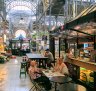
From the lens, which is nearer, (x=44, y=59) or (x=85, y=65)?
(x=85, y=65)

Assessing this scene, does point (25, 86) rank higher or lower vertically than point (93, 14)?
lower

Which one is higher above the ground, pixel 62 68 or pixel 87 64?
pixel 87 64

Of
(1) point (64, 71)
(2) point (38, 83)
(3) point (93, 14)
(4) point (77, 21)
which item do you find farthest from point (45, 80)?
(3) point (93, 14)

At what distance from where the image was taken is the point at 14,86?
1188cm

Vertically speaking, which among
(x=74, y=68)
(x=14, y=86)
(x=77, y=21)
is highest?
(x=77, y=21)

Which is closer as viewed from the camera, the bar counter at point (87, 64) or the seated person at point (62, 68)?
the bar counter at point (87, 64)

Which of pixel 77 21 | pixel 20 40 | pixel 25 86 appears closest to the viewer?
pixel 77 21

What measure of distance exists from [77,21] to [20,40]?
3641 cm

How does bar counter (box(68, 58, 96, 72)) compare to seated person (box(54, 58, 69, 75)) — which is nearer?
bar counter (box(68, 58, 96, 72))

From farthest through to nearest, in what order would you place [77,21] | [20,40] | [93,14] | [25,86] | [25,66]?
[20,40], [25,66], [25,86], [77,21], [93,14]

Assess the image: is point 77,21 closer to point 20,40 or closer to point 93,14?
point 93,14

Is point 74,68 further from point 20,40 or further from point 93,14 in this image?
point 20,40

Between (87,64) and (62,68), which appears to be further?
(62,68)

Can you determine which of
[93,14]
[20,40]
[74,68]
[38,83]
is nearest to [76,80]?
[74,68]
